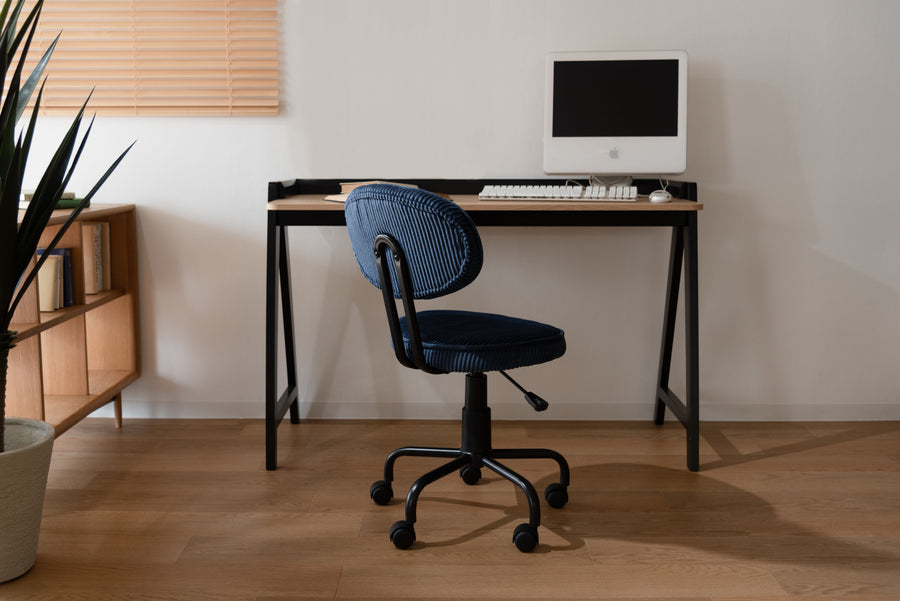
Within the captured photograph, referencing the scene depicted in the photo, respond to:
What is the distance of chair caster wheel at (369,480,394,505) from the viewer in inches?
91.9

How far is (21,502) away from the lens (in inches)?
74.3

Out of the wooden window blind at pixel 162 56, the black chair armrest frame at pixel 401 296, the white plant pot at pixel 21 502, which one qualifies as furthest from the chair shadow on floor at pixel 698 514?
the wooden window blind at pixel 162 56

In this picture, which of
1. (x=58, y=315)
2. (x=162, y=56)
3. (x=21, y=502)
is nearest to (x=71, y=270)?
(x=58, y=315)

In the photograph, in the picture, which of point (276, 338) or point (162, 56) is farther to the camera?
point (162, 56)

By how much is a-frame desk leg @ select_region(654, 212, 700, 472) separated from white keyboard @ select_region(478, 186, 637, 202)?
0.70ft

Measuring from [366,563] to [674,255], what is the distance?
154 cm

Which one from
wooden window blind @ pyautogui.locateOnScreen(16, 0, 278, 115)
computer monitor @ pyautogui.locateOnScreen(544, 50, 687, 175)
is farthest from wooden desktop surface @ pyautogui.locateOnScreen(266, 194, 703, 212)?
wooden window blind @ pyautogui.locateOnScreen(16, 0, 278, 115)

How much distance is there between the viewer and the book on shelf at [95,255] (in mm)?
2875

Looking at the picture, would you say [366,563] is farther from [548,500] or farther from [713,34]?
[713,34]

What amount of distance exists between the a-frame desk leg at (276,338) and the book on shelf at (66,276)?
2.10ft

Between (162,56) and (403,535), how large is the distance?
190 centimetres

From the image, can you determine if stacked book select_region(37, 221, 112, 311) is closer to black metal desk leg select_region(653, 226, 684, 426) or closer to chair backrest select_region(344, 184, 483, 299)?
chair backrest select_region(344, 184, 483, 299)

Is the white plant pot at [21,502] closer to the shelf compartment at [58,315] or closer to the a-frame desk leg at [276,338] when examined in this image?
the shelf compartment at [58,315]

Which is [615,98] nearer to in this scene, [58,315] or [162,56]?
[162,56]
